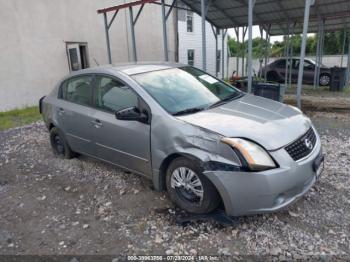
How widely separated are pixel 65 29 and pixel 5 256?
9561 mm

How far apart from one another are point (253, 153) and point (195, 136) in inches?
21.5

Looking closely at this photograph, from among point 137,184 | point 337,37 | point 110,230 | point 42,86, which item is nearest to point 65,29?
point 42,86

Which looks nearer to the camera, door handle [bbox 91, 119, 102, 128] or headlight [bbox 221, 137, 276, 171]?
headlight [bbox 221, 137, 276, 171]

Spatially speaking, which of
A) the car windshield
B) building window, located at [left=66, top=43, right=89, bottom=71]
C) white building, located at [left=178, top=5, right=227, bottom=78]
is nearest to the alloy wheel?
the car windshield

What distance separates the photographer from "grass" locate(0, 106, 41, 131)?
7.63m

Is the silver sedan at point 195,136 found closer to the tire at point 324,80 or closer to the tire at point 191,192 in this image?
the tire at point 191,192

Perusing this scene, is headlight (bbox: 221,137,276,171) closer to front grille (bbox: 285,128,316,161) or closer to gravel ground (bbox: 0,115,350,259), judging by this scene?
front grille (bbox: 285,128,316,161)

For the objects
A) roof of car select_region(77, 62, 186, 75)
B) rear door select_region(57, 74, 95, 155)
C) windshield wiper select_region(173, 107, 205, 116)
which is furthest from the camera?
rear door select_region(57, 74, 95, 155)

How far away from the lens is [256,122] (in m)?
2.73

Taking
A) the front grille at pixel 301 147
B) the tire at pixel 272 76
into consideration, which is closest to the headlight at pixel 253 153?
the front grille at pixel 301 147

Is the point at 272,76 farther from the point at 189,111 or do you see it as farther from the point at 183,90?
the point at 189,111

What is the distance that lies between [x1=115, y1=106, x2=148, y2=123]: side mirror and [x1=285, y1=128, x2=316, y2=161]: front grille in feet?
4.74

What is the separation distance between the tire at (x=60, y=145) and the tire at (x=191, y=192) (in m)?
2.19

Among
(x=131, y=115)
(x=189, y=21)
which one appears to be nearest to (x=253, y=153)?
(x=131, y=115)
